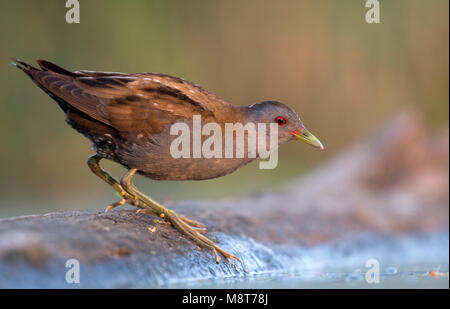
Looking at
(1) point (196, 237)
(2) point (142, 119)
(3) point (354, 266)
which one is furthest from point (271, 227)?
(2) point (142, 119)

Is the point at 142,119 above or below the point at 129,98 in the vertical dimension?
below

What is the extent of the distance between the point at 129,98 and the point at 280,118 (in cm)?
109

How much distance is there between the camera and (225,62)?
34.0ft

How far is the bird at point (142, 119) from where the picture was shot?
13.5 feet

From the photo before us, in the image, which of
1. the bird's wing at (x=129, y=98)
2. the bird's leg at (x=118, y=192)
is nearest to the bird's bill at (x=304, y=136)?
the bird's wing at (x=129, y=98)

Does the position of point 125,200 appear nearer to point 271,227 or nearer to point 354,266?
point 271,227

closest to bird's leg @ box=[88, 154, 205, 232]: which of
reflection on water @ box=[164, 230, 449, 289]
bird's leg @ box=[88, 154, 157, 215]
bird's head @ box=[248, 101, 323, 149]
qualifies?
bird's leg @ box=[88, 154, 157, 215]

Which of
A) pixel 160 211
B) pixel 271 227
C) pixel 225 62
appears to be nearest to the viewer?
pixel 160 211

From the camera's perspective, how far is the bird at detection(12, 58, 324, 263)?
4.13 metres

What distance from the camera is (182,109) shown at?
4.20 m

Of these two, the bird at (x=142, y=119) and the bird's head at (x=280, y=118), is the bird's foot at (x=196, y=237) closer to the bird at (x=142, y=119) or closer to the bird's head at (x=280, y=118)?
the bird at (x=142, y=119)

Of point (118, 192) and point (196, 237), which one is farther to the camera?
point (118, 192)

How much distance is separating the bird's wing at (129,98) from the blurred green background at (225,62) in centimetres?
455
